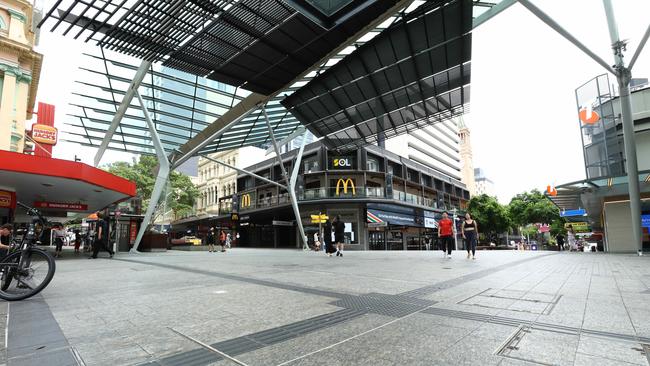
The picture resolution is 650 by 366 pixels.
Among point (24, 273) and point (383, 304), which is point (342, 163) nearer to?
point (24, 273)

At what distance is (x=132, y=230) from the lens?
24375 millimetres

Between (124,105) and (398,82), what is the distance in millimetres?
18210

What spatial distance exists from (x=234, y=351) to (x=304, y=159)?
40.4 meters

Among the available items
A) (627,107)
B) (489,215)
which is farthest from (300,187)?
(489,215)

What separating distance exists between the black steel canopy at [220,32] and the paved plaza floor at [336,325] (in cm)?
980

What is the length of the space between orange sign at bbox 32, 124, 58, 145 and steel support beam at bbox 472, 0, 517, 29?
1385 inches

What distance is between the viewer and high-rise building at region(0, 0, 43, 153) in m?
23.6

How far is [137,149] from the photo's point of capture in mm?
33188

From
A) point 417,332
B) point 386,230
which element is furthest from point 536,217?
point 417,332

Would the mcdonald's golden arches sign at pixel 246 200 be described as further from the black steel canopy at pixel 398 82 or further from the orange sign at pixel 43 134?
the black steel canopy at pixel 398 82

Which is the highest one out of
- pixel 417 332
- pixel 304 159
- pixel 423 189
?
pixel 304 159

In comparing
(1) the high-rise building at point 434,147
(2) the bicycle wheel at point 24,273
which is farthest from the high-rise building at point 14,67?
(1) the high-rise building at point 434,147

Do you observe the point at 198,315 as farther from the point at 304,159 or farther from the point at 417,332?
the point at 304,159

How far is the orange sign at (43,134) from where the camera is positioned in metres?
30.5
